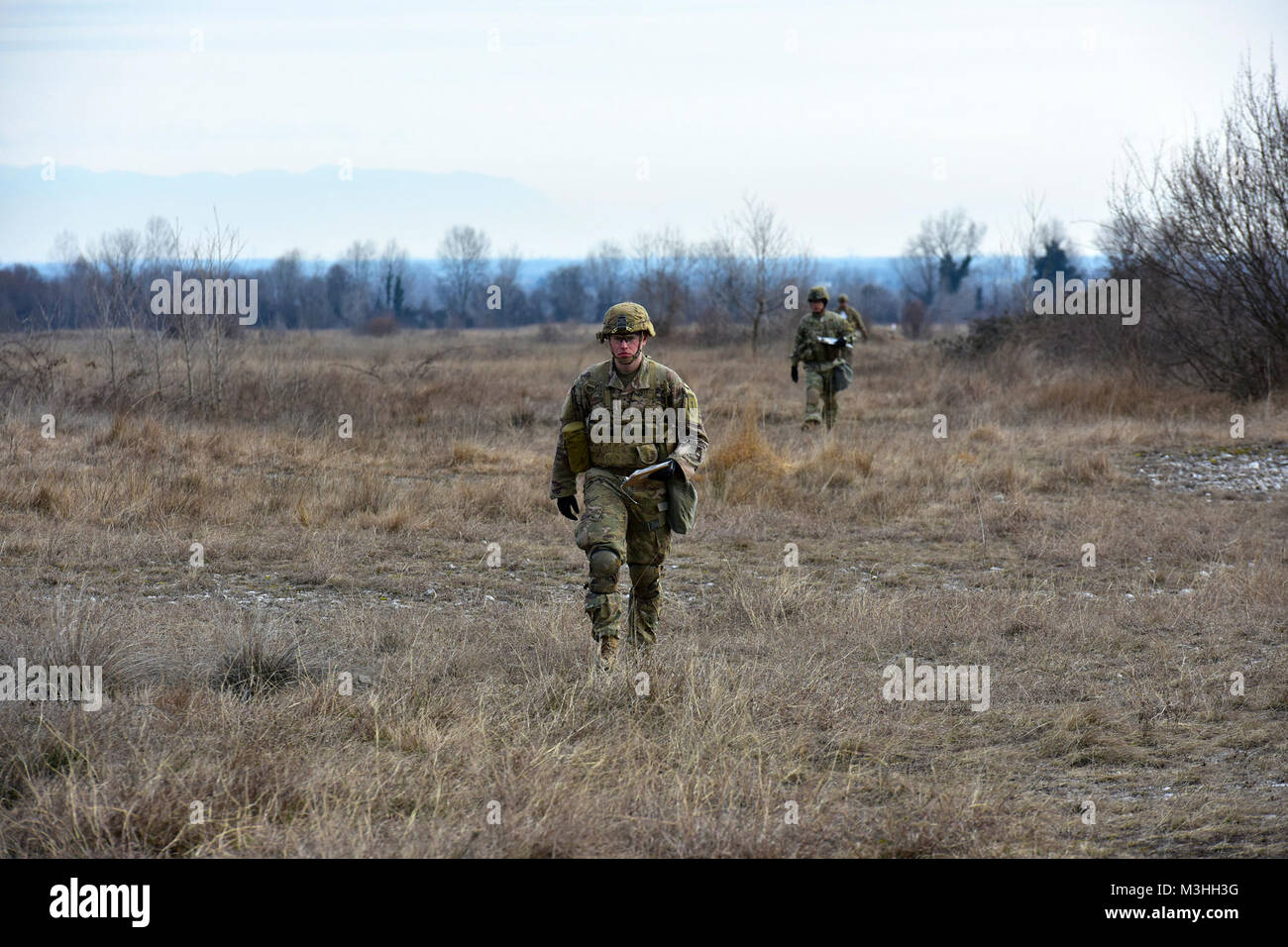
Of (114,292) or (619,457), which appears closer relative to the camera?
(619,457)

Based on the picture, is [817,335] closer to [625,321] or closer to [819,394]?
[819,394]

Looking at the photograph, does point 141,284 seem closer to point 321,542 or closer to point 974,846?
point 321,542

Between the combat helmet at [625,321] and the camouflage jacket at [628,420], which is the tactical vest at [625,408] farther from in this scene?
the combat helmet at [625,321]

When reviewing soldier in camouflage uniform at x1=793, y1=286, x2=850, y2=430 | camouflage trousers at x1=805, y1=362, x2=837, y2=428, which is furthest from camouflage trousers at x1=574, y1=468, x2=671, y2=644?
camouflage trousers at x1=805, y1=362, x2=837, y2=428

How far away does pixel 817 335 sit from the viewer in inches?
527

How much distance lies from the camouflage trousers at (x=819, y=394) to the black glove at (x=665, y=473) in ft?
27.7

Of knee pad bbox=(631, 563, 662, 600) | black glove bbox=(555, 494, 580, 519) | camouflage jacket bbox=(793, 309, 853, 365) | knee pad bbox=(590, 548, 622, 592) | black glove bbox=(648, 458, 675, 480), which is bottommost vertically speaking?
knee pad bbox=(631, 563, 662, 600)

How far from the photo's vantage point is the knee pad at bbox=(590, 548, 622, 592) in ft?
16.1

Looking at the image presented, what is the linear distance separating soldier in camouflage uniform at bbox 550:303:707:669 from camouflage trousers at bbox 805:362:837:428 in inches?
331

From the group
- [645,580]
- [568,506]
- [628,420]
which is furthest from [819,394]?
[568,506]

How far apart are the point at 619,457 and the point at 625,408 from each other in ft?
0.72

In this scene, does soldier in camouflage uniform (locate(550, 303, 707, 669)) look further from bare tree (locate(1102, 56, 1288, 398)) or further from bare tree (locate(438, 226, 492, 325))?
bare tree (locate(438, 226, 492, 325))

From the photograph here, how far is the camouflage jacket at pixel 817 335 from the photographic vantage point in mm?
13312

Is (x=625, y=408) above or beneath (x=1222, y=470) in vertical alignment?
above
